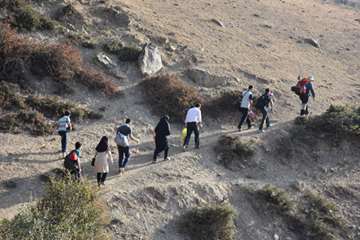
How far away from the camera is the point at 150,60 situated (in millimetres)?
25359

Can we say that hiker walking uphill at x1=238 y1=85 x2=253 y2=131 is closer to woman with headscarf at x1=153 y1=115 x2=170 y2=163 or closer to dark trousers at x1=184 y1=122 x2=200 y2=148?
dark trousers at x1=184 y1=122 x2=200 y2=148

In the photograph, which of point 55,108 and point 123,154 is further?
point 55,108

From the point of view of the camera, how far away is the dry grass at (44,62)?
2173cm

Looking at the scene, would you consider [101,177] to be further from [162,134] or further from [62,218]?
[62,218]

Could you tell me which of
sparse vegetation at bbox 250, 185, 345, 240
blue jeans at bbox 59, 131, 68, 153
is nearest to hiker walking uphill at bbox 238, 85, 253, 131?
sparse vegetation at bbox 250, 185, 345, 240

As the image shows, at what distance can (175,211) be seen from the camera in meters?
16.8

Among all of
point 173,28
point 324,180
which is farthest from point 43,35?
point 324,180

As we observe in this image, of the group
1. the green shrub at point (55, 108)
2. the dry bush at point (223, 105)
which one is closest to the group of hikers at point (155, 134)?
the dry bush at point (223, 105)

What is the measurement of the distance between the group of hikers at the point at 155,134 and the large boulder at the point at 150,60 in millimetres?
4847

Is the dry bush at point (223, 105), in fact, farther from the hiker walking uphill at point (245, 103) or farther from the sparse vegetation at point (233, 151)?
the sparse vegetation at point (233, 151)

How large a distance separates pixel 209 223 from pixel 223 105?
330 inches

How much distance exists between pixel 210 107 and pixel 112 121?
4785 millimetres

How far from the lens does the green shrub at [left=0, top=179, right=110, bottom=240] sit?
35.7 feet

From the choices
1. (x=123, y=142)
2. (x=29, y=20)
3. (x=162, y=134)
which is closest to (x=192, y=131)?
(x=162, y=134)
